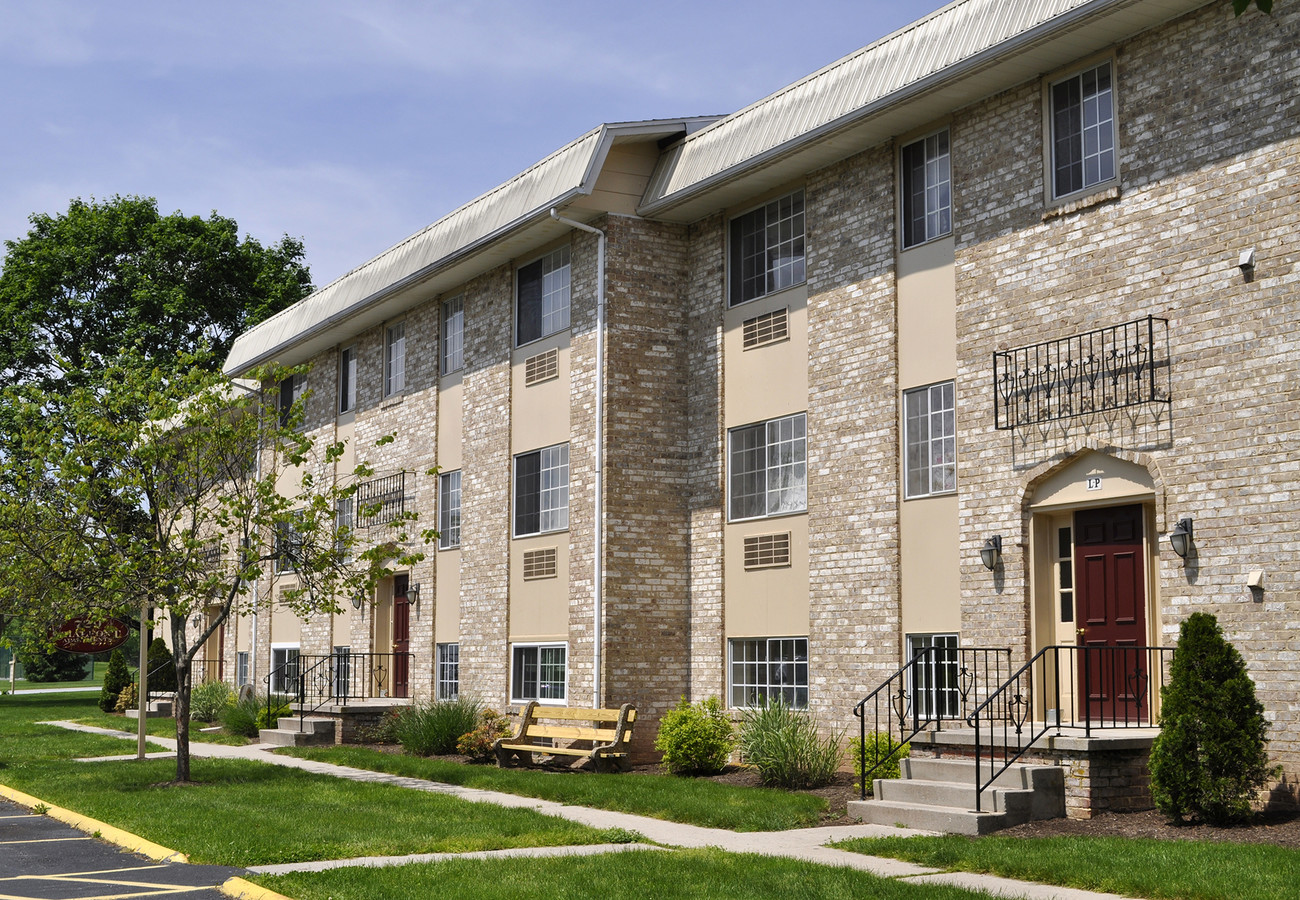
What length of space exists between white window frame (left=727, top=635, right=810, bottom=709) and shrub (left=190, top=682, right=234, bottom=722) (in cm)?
1288

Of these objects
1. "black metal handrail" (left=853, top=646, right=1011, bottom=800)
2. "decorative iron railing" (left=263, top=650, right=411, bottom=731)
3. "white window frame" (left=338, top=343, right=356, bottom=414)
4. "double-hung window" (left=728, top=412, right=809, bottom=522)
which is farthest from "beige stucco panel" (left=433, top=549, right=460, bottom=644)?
"black metal handrail" (left=853, top=646, right=1011, bottom=800)

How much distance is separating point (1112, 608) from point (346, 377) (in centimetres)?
1878

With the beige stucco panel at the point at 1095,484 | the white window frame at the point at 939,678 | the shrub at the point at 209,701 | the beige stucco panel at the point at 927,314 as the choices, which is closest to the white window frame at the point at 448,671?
the shrub at the point at 209,701

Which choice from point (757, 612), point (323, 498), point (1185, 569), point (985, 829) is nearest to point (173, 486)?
point (323, 498)

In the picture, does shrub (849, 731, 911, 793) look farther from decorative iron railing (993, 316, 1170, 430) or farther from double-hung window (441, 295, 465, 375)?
double-hung window (441, 295, 465, 375)

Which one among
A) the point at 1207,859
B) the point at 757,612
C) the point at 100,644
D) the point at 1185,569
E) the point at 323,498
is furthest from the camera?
the point at 100,644

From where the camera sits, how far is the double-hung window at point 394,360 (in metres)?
26.1

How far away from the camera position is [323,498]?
16969mm

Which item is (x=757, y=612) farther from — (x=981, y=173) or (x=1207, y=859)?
(x=1207, y=859)

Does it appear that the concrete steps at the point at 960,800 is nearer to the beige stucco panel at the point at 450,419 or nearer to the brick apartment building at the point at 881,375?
the brick apartment building at the point at 881,375

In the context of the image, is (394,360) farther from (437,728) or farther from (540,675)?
(437,728)

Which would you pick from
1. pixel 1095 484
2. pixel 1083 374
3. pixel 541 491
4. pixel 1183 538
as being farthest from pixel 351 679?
pixel 1183 538

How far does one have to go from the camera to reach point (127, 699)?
→ 32.9 metres

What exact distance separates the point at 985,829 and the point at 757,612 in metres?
6.82
